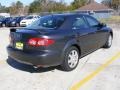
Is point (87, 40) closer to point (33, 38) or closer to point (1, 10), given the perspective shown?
point (33, 38)

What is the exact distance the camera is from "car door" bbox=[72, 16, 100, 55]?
23.4 ft

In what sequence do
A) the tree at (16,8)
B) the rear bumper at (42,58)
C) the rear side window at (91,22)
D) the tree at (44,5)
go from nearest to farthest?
the rear bumper at (42,58)
the rear side window at (91,22)
the tree at (44,5)
the tree at (16,8)

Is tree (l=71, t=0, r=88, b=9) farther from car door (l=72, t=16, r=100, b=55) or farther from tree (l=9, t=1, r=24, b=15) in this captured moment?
car door (l=72, t=16, r=100, b=55)

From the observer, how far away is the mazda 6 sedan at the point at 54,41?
610 cm

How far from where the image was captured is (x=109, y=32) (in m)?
9.55

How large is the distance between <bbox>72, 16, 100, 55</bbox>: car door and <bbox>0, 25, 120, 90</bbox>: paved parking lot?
47cm

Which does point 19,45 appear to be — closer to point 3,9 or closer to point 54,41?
point 54,41

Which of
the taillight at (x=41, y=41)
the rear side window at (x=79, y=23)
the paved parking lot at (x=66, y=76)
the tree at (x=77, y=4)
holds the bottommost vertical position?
the paved parking lot at (x=66, y=76)

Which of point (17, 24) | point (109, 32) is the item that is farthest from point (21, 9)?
point (109, 32)

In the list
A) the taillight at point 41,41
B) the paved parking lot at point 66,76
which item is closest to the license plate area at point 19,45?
the taillight at point 41,41

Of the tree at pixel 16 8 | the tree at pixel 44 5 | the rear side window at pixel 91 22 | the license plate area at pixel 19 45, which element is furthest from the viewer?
the tree at pixel 16 8

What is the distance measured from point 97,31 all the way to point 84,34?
110cm

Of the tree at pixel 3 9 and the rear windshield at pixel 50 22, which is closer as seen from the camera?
the rear windshield at pixel 50 22

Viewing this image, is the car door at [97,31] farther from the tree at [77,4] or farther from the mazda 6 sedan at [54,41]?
the tree at [77,4]
